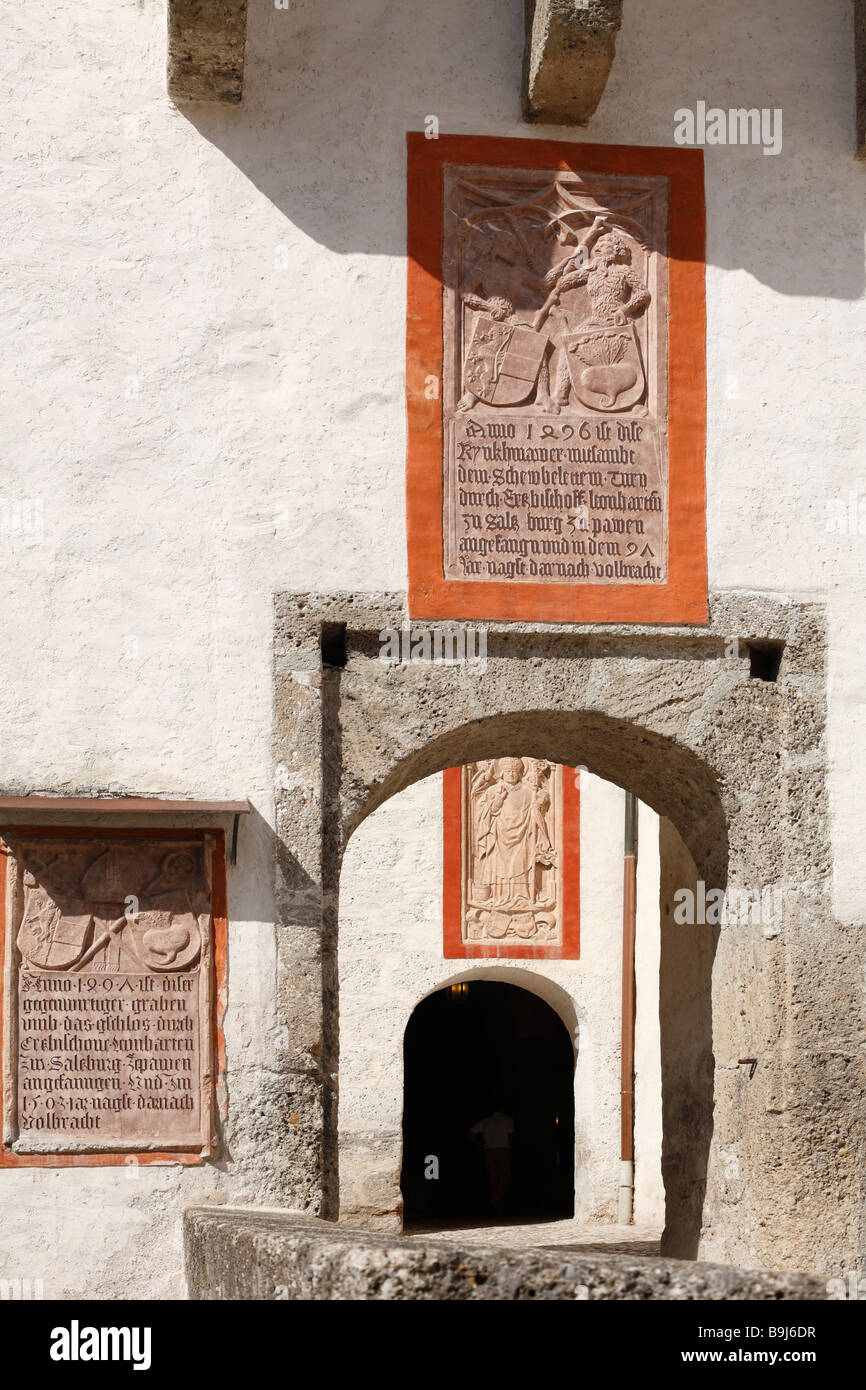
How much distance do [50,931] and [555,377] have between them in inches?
95.6

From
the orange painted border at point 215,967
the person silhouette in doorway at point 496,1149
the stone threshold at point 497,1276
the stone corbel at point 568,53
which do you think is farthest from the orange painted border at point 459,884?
the stone threshold at point 497,1276

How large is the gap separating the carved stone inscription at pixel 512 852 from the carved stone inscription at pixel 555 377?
218 inches

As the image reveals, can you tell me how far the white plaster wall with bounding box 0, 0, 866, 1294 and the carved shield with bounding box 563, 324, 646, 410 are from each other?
28 centimetres

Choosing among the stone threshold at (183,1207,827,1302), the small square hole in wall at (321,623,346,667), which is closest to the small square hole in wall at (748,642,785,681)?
the small square hole in wall at (321,623,346,667)

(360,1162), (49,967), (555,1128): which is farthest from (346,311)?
(555,1128)

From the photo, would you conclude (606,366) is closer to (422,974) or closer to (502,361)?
(502,361)

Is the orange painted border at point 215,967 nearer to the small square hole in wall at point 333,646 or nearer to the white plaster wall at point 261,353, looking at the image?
the white plaster wall at point 261,353

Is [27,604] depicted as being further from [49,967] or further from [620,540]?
[620,540]

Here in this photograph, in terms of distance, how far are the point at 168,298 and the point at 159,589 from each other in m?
0.97

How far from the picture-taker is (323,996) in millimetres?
5973

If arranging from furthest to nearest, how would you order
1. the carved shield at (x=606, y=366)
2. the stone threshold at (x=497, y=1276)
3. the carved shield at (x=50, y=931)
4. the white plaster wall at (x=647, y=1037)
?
the white plaster wall at (x=647, y=1037) < the carved shield at (x=606, y=366) < the carved shield at (x=50, y=931) < the stone threshold at (x=497, y=1276)

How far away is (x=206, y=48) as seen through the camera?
6.07 meters

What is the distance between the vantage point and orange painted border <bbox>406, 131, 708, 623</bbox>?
6.15 m

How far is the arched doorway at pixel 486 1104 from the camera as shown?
14.0 metres
